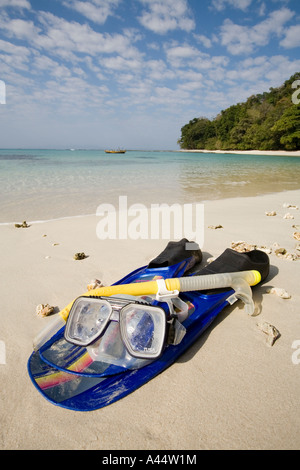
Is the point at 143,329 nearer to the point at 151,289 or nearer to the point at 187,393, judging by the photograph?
the point at 151,289

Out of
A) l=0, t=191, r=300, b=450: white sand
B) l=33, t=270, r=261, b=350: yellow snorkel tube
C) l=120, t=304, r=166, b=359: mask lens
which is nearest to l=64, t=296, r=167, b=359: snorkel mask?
l=120, t=304, r=166, b=359: mask lens

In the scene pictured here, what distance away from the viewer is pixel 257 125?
197 feet

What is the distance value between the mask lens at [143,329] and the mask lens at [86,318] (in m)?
0.14

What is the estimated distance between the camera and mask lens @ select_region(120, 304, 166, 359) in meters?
1.50

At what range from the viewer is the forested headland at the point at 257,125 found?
50.4 m

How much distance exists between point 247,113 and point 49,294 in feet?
257

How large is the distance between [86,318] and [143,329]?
416 millimetres

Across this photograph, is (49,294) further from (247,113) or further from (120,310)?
(247,113)

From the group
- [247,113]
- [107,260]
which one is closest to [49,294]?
[107,260]

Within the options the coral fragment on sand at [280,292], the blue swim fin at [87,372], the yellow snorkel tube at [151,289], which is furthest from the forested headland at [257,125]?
the blue swim fin at [87,372]

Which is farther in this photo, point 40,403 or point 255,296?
point 255,296

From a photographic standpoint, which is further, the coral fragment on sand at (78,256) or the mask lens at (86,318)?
the coral fragment on sand at (78,256)

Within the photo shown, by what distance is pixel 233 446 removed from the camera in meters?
1.27

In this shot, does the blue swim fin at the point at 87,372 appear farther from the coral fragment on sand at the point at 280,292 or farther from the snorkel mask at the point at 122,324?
the coral fragment on sand at the point at 280,292
